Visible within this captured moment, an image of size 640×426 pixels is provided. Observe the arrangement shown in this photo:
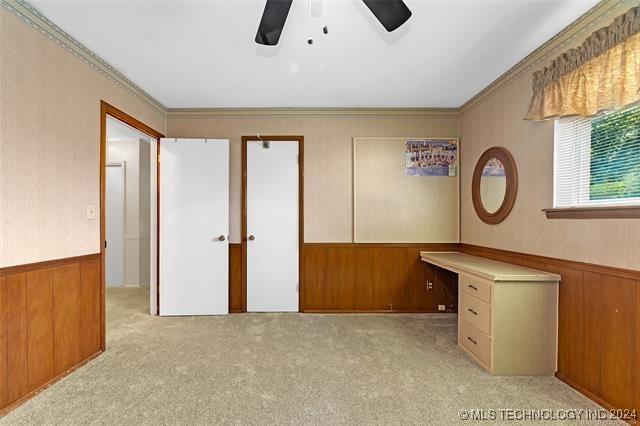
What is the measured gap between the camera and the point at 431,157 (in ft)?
12.3

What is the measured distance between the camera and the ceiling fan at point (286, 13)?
1440 millimetres

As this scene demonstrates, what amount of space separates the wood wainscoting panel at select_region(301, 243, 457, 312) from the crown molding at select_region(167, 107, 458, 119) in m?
1.62

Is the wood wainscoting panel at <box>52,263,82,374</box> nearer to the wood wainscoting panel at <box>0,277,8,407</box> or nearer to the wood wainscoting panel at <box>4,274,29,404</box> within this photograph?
the wood wainscoting panel at <box>4,274,29,404</box>

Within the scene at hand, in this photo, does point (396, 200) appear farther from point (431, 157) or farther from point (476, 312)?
point (476, 312)

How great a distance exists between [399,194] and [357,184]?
54cm

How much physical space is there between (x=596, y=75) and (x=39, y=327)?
13.1ft

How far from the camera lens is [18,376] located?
1877 millimetres

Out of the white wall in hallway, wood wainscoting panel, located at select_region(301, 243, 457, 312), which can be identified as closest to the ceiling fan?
wood wainscoting panel, located at select_region(301, 243, 457, 312)

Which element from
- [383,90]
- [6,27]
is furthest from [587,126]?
[6,27]

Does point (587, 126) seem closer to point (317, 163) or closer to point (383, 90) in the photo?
point (383, 90)

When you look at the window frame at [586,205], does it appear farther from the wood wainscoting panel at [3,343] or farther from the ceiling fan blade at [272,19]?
the wood wainscoting panel at [3,343]

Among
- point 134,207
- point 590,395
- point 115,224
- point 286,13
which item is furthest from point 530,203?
point 115,224

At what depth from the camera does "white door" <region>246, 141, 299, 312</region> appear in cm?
373

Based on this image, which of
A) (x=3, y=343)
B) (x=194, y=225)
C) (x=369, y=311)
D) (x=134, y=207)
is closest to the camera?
(x=3, y=343)
